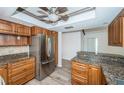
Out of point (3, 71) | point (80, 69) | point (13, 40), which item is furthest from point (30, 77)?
point (80, 69)

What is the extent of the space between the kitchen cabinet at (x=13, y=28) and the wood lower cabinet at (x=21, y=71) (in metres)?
0.91

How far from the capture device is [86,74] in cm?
242

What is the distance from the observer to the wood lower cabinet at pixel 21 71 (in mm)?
2432

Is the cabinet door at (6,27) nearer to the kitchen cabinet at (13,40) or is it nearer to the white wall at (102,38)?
the kitchen cabinet at (13,40)

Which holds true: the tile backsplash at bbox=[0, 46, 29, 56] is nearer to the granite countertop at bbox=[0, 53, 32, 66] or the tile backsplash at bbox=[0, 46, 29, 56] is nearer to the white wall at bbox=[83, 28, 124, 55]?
the granite countertop at bbox=[0, 53, 32, 66]

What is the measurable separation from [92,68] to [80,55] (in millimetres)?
969

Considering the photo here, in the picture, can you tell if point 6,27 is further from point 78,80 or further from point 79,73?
point 78,80

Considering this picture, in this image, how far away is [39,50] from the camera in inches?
124

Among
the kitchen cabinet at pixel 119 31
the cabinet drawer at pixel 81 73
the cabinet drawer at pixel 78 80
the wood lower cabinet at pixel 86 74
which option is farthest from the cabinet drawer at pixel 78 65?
the kitchen cabinet at pixel 119 31

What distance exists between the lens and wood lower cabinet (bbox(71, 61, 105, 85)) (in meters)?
2.17

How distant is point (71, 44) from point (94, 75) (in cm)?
476
